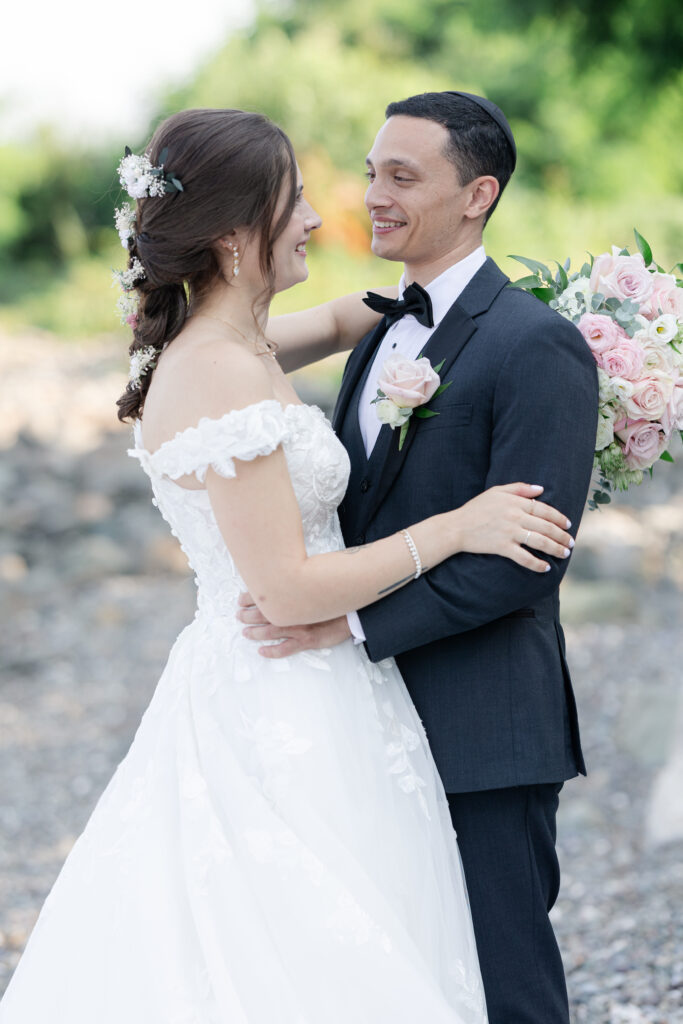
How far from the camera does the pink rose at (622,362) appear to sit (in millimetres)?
2391

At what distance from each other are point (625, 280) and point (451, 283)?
1.37ft

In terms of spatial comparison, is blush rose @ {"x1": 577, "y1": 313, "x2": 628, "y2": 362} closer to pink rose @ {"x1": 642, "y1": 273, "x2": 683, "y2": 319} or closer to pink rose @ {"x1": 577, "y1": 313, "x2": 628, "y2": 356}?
pink rose @ {"x1": 577, "y1": 313, "x2": 628, "y2": 356}

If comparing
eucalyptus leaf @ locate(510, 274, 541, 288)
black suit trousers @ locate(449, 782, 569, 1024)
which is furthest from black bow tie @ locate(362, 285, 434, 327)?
black suit trousers @ locate(449, 782, 569, 1024)

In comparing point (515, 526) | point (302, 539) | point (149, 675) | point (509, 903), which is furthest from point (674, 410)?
point (149, 675)

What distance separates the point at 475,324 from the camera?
2.42 metres

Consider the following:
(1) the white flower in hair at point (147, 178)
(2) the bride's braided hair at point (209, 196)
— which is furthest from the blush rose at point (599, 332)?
(1) the white flower in hair at point (147, 178)

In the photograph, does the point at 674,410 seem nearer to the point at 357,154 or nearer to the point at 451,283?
the point at 451,283

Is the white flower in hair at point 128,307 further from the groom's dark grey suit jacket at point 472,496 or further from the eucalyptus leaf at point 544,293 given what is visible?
the eucalyptus leaf at point 544,293

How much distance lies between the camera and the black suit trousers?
241cm

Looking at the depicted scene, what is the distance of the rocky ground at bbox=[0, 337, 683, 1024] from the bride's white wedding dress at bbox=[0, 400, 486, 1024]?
1.64 meters

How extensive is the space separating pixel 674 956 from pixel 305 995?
2153mm

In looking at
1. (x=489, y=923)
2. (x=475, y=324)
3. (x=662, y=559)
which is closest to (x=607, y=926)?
(x=489, y=923)

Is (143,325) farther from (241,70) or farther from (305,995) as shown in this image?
(241,70)

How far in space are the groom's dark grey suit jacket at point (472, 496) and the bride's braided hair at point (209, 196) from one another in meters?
0.50
